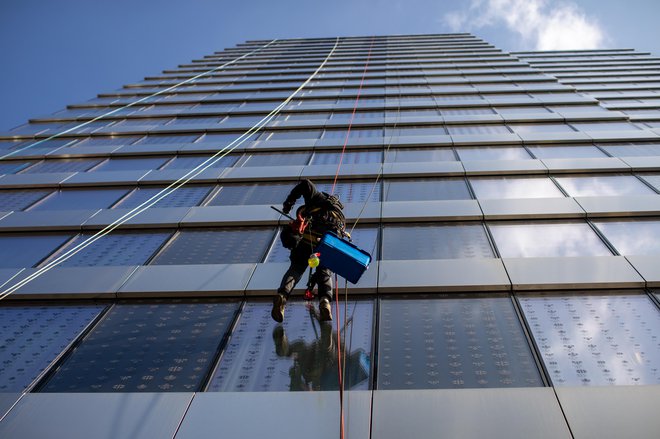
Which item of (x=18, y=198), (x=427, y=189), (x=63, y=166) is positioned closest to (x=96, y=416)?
(x=427, y=189)

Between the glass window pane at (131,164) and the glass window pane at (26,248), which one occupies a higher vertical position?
the glass window pane at (131,164)

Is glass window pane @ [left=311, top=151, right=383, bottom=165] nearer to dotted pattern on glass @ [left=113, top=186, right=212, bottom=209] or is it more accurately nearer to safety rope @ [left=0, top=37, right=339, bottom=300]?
safety rope @ [left=0, top=37, right=339, bottom=300]

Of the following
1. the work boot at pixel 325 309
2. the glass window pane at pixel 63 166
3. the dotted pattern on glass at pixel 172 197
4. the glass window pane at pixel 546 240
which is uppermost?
the glass window pane at pixel 63 166

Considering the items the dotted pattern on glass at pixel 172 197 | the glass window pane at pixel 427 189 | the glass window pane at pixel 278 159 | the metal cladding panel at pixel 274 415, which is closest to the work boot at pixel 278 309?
the metal cladding panel at pixel 274 415

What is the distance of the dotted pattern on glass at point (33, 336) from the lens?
4494mm

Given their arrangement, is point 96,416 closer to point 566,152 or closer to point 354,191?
point 354,191

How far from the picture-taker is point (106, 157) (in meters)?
11.2

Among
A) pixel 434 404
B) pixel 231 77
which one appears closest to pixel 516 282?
pixel 434 404

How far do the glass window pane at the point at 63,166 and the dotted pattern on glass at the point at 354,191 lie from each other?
5.93m

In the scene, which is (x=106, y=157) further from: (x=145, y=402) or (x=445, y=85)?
(x=445, y=85)

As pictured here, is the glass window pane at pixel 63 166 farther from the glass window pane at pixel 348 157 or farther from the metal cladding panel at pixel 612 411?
the metal cladding panel at pixel 612 411

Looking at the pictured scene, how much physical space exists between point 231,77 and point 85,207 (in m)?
15.1

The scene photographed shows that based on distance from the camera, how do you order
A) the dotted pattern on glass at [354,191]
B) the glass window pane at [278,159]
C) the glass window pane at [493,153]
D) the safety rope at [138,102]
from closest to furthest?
the dotted pattern on glass at [354,191], the glass window pane at [493,153], the glass window pane at [278,159], the safety rope at [138,102]

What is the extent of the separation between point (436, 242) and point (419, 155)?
418 cm
